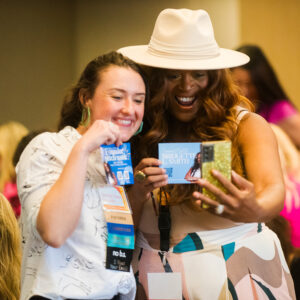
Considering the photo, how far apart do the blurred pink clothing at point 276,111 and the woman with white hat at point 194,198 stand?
2.17 meters

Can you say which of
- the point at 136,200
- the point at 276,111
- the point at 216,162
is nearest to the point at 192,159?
the point at 216,162

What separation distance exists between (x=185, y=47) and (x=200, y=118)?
0.94 feet

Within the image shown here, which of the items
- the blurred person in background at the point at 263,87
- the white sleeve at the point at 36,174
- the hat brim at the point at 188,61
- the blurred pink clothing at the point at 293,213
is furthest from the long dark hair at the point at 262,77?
the white sleeve at the point at 36,174

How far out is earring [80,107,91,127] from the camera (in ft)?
7.54

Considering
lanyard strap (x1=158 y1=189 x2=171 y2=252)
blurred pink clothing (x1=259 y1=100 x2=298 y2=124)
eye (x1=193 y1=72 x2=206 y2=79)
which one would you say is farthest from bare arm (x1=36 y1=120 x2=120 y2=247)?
blurred pink clothing (x1=259 y1=100 x2=298 y2=124)

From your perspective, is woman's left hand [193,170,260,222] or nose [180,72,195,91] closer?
woman's left hand [193,170,260,222]

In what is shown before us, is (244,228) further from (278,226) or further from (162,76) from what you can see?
(278,226)

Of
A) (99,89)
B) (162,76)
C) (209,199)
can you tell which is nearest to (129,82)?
(99,89)

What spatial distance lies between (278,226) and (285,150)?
1022mm

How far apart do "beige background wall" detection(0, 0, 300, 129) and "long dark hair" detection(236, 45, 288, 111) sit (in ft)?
5.84

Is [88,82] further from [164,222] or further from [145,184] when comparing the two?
[164,222]

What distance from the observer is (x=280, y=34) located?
279 inches

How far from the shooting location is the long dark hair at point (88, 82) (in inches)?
92.6

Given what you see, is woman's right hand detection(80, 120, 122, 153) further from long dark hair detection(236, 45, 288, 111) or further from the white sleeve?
long dark hair detection(236, 45, 288, 111)
